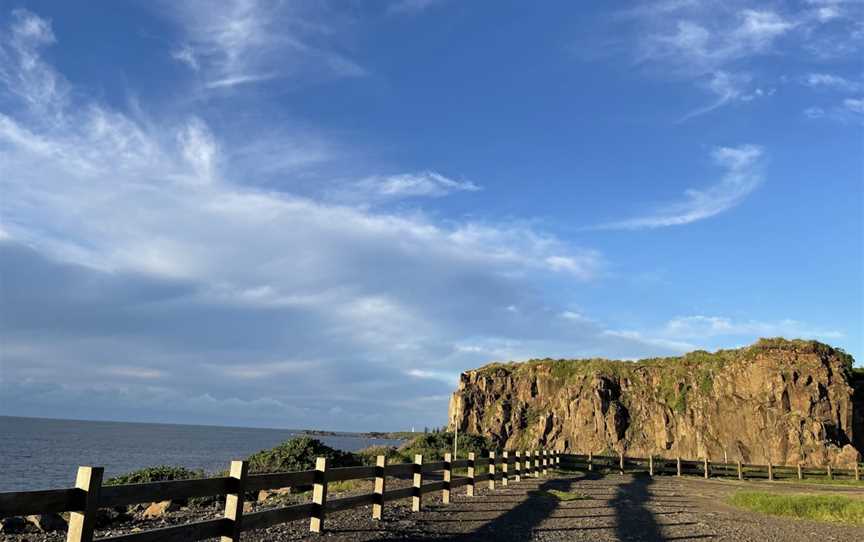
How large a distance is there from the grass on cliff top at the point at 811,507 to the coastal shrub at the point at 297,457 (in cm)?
1540

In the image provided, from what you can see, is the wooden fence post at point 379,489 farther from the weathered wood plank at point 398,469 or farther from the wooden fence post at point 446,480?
the wooden fence post at point 446,480

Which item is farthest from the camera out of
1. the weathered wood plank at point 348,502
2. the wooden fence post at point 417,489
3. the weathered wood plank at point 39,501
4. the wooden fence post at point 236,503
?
the wooden fence post at point 417,489

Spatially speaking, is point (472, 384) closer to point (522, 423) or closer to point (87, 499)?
point (522, 423)

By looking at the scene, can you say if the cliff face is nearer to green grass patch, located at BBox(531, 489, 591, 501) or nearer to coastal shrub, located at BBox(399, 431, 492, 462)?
coastal shrub, located at BBox(399, 431, 492, 462)

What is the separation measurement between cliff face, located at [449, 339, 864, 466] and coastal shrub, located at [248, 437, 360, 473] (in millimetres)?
44040

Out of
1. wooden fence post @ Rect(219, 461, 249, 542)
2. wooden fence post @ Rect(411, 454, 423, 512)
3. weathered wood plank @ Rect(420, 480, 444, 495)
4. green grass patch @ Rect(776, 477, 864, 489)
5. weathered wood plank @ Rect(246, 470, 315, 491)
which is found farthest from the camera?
green grass patch @ Rect(776, 477, 864, 489)

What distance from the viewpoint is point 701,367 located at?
8162cm

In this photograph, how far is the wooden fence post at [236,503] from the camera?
877 cm

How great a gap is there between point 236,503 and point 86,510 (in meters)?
2.36

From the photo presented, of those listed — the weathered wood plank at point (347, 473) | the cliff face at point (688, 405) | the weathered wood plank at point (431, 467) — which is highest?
the cliff face at point (688, 405)

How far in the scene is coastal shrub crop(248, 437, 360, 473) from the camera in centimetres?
2575

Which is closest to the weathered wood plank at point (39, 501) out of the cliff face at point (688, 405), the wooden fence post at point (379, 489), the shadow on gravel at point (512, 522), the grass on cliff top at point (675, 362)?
the shadow on gravel at point (512, 522)

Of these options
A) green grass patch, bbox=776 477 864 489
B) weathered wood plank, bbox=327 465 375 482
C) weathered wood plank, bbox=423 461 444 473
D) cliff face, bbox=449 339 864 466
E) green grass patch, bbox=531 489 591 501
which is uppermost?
cliff face, bbox=449 339 864 466

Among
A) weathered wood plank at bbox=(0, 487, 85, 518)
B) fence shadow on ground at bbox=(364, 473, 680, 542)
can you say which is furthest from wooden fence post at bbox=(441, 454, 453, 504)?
weathered wood plank at bbox=(0, 487, 85, 518)
